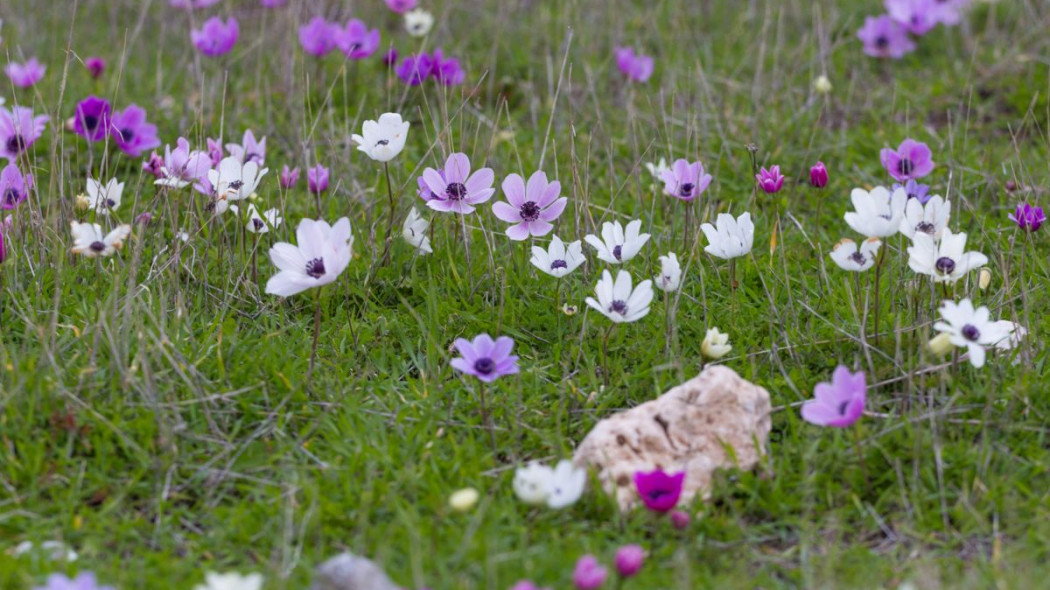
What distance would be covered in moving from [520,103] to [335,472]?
2320 millimetres

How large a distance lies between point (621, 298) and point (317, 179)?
38.8 inches

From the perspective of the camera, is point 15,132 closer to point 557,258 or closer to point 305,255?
point 305,255

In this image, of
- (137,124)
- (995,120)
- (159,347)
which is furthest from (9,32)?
(995,120)

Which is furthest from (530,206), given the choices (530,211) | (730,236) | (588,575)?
(588,575)

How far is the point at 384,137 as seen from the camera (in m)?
2.64

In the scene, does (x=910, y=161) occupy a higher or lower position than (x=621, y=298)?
higher

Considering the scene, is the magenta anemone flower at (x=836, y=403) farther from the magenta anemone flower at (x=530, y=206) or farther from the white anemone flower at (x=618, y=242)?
the magenta anemone flower at (x=530, y=206)

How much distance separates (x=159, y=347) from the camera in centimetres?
234

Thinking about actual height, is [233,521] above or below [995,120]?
below

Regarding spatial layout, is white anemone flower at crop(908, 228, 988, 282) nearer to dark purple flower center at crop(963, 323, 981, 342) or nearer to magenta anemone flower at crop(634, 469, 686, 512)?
dark purple flower center at crop(963, 323, 981, 342)

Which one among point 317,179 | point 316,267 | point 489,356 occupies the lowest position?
point 489,356

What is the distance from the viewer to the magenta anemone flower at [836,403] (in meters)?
2.04

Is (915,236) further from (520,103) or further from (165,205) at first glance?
(520,103)

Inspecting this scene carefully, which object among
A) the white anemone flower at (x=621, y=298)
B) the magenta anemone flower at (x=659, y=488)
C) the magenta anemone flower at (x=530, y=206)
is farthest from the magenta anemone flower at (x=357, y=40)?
the magenta anemone flower at (x=659, y=488)
